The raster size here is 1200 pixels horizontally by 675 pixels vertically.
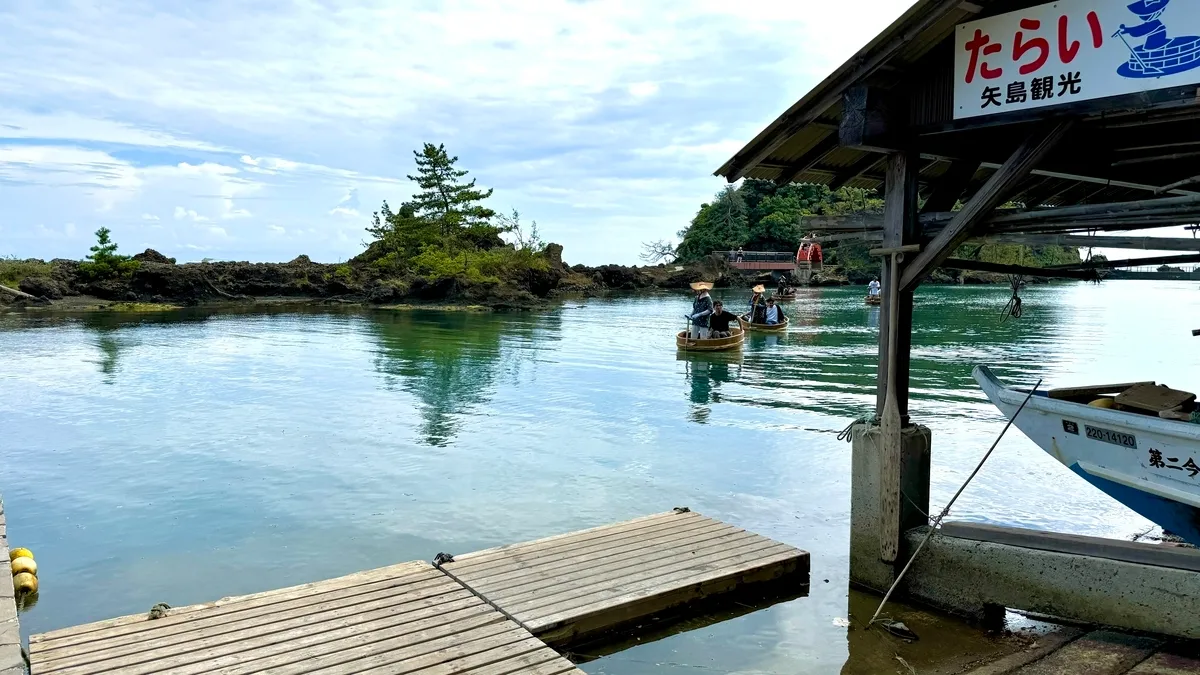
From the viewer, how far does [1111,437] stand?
589 cm

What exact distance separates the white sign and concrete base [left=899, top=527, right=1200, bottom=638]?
2873 mm

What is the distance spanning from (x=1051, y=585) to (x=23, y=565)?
7986 millimetres

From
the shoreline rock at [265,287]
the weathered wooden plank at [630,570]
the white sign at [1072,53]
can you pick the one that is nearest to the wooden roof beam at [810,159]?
the white sign at [1072,53]

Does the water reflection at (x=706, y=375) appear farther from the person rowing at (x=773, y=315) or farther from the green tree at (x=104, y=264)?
the green tree at (x=104, y=264)

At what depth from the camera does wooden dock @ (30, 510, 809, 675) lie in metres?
4.65

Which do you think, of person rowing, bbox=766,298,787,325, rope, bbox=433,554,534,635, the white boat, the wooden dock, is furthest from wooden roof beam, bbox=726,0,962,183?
person rowing, bbox=766,298,787,325

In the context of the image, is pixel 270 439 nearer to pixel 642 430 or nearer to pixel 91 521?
pixel 91 521

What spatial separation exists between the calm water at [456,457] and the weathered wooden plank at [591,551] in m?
0.94

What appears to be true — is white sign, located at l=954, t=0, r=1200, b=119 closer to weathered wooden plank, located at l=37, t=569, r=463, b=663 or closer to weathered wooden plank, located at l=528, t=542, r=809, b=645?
weathered wooden plank, located at l=528, t=542, r=809, b=645

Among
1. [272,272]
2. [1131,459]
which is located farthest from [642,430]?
Answer: [272,272]

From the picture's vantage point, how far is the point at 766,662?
5.67 meters

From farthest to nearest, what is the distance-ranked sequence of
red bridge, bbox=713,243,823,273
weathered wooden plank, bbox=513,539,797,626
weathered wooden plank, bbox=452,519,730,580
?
red bridge, bbox=713,243,823,273 → weathered wooden plank, bbox=452,519,730,580 → weathered wooden plank, bbox=513,539,797,626

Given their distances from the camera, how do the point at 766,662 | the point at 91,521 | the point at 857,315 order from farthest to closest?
the point at 857,315
the point at 91,521
the point at 766,662

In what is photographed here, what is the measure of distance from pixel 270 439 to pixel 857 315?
110 ft
